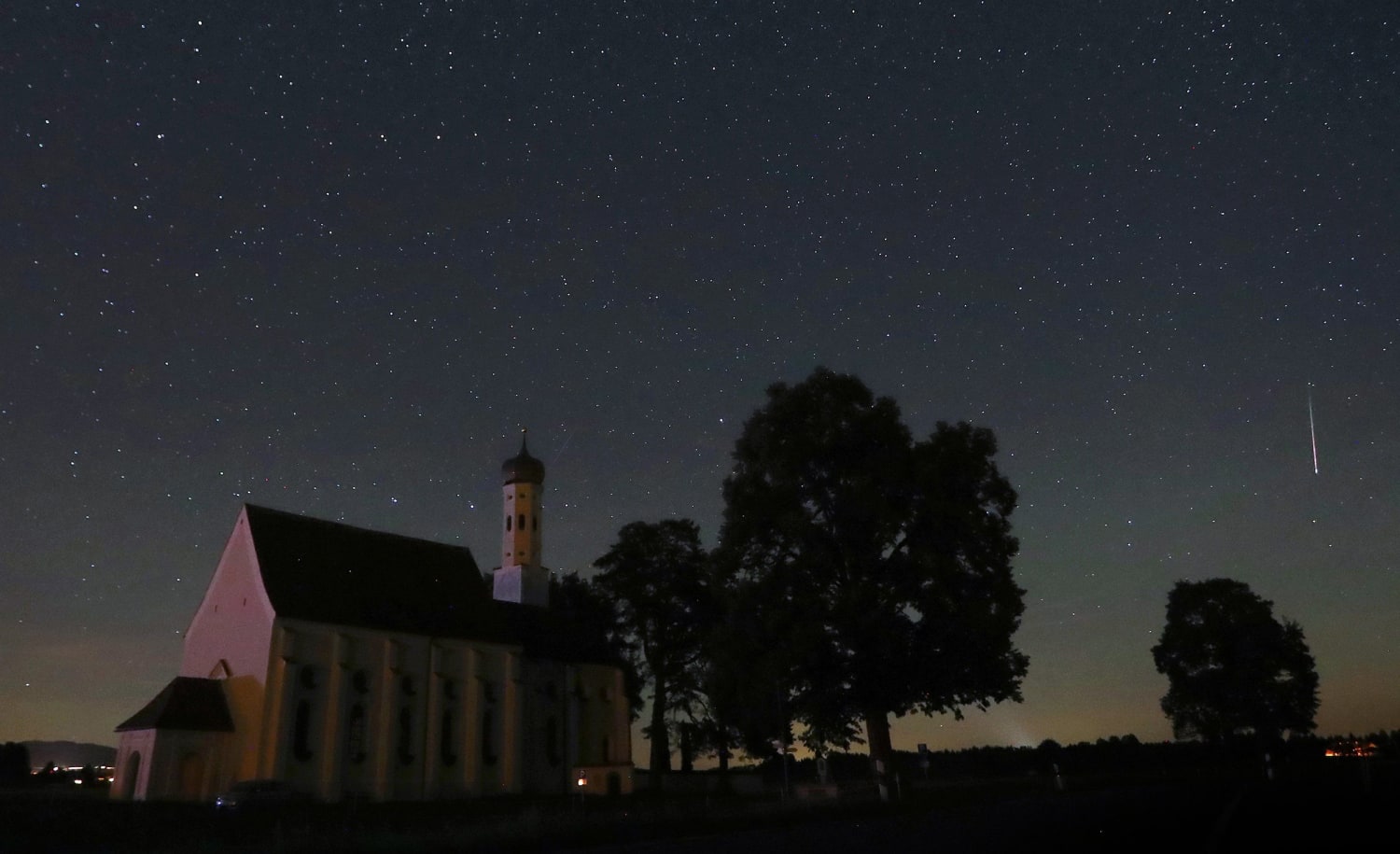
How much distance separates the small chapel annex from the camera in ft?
141

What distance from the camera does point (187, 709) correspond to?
4262cm

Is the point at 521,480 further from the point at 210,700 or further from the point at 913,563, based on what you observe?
the point at 913,563

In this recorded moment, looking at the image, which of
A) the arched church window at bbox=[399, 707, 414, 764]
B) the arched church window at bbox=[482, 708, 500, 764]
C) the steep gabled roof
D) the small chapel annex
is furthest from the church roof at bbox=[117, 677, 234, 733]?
the arched church window at bbox=[482, 708, 500, 764]

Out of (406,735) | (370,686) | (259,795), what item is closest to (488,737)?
(406,735)

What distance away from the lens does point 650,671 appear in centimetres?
6150

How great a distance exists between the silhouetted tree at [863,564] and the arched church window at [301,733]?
21.7 m

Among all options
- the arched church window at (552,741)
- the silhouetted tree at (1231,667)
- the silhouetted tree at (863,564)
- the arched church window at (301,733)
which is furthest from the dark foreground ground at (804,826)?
the silhouetted tree at (1231,667)

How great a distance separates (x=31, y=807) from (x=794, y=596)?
2607 cm

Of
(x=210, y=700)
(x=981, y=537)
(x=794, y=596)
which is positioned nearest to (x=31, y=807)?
(x=210, y=700)

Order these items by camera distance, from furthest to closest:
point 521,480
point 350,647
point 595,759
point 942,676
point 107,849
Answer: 1. point 521,480
2. point 595,759
3. point 350,647
4. point 942,676
5. point 107,849

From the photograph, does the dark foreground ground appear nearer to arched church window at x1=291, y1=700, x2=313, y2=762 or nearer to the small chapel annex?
the small chapel annex

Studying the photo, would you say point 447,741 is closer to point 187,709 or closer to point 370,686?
point 370,686

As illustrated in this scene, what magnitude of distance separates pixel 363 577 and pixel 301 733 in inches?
355

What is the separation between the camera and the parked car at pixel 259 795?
37656 mm
